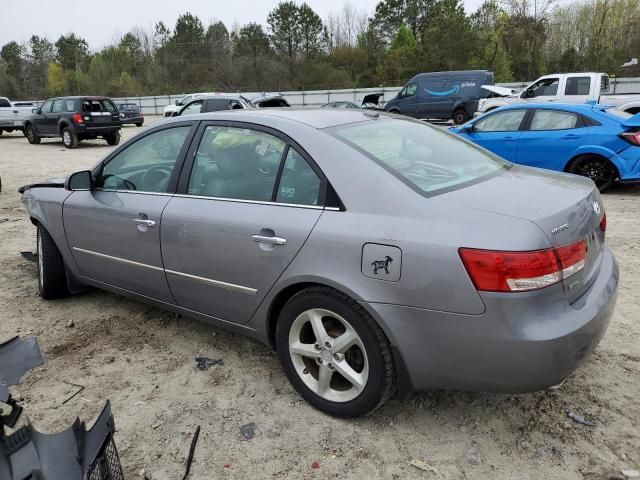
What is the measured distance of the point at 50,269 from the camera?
421cm

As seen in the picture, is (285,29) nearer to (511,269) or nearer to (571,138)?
(571,138)

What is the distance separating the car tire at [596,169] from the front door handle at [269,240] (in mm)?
6680

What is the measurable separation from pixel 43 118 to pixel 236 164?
1811 centimetres

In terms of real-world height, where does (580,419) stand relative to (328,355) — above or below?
below

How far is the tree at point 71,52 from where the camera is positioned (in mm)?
65812

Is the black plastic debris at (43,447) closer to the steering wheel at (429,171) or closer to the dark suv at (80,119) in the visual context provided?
the steering wheel at (429,171)

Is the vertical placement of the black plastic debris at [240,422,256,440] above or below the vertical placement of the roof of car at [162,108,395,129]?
below

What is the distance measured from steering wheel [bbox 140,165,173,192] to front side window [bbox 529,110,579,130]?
Answer: 21.6ft

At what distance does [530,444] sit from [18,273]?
483cm

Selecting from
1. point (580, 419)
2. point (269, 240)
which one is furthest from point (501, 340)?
point (269, 240)

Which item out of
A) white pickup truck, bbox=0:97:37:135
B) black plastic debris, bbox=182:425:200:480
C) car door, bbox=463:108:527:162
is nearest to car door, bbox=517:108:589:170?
car door, bbox=463:108:527:162

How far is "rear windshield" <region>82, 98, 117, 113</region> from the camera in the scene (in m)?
16.9

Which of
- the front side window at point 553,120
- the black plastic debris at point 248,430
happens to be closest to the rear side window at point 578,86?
the front side window at point 553,120

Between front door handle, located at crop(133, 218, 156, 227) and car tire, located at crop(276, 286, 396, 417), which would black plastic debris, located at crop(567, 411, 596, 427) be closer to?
car tire, located at crop(276, 286, 396, 417)
